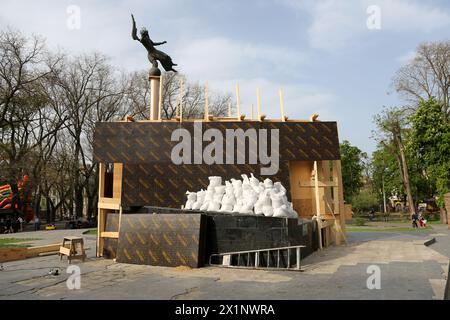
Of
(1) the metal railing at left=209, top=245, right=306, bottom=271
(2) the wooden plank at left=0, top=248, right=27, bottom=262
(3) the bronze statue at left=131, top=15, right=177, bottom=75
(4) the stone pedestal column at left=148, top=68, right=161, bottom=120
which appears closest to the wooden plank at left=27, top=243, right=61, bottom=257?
(2) the wooden plank at left=0, top=248, right=27, bottom=262

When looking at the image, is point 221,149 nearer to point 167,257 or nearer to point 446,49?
point 167,257

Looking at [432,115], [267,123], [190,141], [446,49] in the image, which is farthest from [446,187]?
[190,141]

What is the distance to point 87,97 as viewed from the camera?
4072cm

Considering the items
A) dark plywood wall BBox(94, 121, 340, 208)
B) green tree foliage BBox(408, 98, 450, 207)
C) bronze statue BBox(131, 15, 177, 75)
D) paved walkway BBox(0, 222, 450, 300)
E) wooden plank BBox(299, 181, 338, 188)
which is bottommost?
paved walkway BBox(0, 222, 450, 300)

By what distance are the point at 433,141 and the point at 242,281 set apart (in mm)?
34161

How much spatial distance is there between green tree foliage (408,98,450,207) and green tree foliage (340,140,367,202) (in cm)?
2694

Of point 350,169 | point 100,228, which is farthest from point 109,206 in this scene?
point 350,169

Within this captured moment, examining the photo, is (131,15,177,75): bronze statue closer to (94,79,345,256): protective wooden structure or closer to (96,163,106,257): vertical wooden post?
(94,79,345,256): protective wooden structure

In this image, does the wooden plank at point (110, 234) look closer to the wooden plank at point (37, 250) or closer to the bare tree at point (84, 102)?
the wooden plank at point (37, 250)

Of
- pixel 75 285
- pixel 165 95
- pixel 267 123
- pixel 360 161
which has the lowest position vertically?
pixel 75 285

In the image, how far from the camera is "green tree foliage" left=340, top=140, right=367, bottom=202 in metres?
65.4

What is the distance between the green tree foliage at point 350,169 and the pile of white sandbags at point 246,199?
5332 cm

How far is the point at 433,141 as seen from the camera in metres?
36.7
